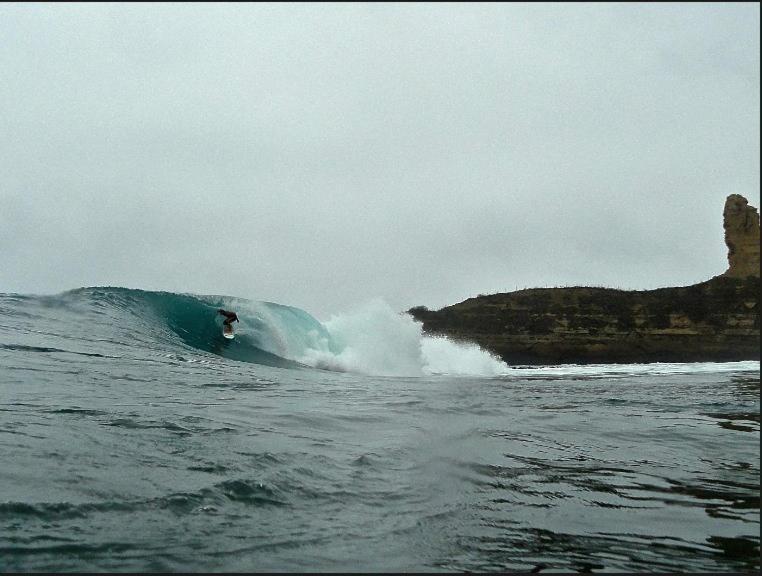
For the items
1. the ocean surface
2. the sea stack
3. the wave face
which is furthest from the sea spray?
the sea stack

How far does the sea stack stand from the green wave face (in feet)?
130

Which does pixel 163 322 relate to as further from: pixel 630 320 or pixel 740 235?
pixel 740 235

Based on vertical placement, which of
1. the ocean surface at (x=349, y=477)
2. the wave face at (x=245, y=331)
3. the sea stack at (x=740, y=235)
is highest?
the sea stack at (x=740, y=235)

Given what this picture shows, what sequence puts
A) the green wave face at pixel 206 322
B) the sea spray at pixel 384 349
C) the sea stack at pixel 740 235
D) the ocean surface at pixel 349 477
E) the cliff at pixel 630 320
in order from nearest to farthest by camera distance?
the ocean surface at pixel 349 477 < the green wave face at pixel 206 322 < the sea spray at pixel 384 349 < the cliff at pixel 630 320 < the sea stack at pixel 740 235

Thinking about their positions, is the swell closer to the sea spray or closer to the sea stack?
the sea spray

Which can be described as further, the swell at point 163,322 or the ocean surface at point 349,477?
the swell at point 163,322

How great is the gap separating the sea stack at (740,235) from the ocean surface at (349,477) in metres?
43.5

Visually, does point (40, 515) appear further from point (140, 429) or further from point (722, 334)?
point (722, 334)

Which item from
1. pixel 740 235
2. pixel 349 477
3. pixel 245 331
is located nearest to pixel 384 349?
pixel 245 331

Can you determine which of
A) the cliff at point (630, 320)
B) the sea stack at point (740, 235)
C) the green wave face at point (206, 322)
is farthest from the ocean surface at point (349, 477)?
the sea stack at point (740, 235)

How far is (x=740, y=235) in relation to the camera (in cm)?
4991

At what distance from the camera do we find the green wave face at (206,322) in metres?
19.0

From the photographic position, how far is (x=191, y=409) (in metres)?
8.08

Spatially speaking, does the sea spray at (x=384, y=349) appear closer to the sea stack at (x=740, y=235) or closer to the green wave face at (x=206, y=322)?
the green wave face at (x=206, y=322)
